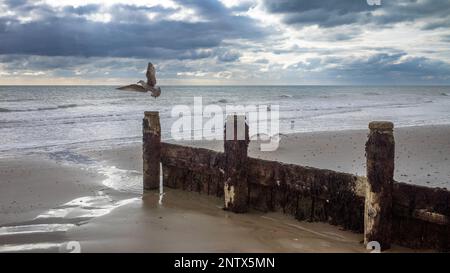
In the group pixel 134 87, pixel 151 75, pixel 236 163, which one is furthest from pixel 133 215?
pixel 151 75

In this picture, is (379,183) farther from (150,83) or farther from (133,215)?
(150,83)

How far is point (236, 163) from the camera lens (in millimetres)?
7004

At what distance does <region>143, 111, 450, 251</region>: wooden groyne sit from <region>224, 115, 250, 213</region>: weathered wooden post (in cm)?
2

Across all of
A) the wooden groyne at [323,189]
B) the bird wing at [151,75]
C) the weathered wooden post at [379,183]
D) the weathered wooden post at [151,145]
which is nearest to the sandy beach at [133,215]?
the wooden groyne at [323,189]

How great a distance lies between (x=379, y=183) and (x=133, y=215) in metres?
4.05

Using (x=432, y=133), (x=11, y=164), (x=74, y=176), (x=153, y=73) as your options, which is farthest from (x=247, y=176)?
(x=432, y=133)

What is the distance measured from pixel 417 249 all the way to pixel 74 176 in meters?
8.20

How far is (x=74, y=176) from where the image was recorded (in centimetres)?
1077

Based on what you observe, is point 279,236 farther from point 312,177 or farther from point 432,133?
point 432,133

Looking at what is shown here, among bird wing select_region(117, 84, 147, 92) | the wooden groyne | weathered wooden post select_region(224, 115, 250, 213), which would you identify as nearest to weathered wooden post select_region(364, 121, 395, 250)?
the wooden groyne


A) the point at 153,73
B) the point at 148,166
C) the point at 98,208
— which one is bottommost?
the point at 98,208

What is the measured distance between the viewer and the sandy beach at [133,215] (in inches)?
234

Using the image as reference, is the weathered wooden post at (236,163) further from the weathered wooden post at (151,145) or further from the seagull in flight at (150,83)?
the seagull in flight at (150,83)
